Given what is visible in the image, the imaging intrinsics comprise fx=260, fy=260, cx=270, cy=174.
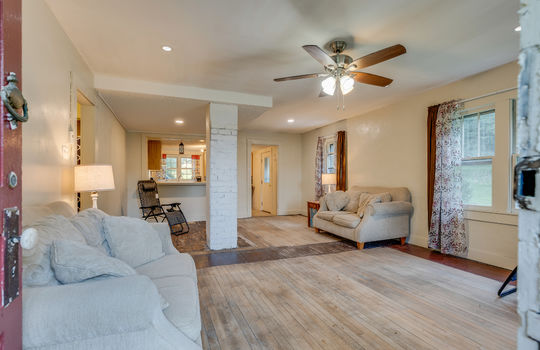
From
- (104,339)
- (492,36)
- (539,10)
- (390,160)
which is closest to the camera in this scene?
(539,10)

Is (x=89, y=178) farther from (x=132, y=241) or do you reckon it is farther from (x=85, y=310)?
(x=85, y=310)

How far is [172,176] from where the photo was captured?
9883 mm

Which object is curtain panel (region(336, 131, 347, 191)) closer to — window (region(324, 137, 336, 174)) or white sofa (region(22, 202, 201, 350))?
Result: window (region(324, 137, 336, 174))

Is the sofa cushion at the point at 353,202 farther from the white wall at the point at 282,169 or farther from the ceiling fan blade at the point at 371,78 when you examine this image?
the white wall at the point at 282,169

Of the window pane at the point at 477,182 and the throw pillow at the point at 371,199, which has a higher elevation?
the window pane at the point at 477,182

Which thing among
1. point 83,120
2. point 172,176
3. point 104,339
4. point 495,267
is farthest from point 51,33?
point 172,176

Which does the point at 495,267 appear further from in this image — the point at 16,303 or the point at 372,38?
the point at 16,303

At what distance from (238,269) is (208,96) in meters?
2.48

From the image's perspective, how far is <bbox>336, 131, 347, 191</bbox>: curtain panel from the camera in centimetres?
573

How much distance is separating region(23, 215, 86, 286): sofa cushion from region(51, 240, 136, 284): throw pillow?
31 mm

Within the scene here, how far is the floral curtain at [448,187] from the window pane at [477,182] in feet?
0.47

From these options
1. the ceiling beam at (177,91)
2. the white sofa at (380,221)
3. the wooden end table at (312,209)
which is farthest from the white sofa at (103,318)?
the wooden end table at (312,209)

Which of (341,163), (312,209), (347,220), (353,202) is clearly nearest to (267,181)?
(312,209)

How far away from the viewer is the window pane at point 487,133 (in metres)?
3.31
